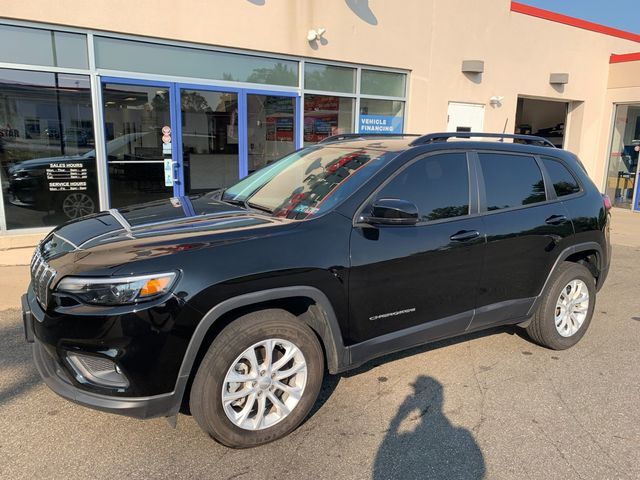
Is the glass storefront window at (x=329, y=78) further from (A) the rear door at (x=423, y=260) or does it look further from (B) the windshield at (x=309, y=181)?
(A) the rear door at (x=423, y=260)

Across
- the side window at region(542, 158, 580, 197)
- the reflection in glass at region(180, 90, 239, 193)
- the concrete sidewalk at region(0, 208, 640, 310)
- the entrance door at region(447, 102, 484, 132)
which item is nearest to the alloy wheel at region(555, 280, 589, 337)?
the side window at region(542, 158, 580, 197)

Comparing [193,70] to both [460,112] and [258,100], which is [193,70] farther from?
[460,112]

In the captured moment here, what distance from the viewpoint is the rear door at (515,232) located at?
3.76 metres

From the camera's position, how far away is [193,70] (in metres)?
8.15

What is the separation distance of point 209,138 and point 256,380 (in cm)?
647

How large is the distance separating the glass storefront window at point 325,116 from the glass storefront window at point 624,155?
8715 mm

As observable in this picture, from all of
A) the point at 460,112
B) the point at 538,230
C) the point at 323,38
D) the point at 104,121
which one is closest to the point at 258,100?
the point at 323,38

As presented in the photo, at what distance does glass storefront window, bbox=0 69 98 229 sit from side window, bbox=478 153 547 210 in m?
6.00

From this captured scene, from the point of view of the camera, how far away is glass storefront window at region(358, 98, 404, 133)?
405 inches

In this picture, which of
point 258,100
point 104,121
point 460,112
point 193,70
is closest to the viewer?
point 104,121

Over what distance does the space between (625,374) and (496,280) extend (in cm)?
134

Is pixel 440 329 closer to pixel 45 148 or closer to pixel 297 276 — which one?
pixel 297 276

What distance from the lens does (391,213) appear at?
3070mm

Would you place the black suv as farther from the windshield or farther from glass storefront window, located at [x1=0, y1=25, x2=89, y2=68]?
glass storefront window, located at [x1=0, y1=25, x2=89, y2=68]
